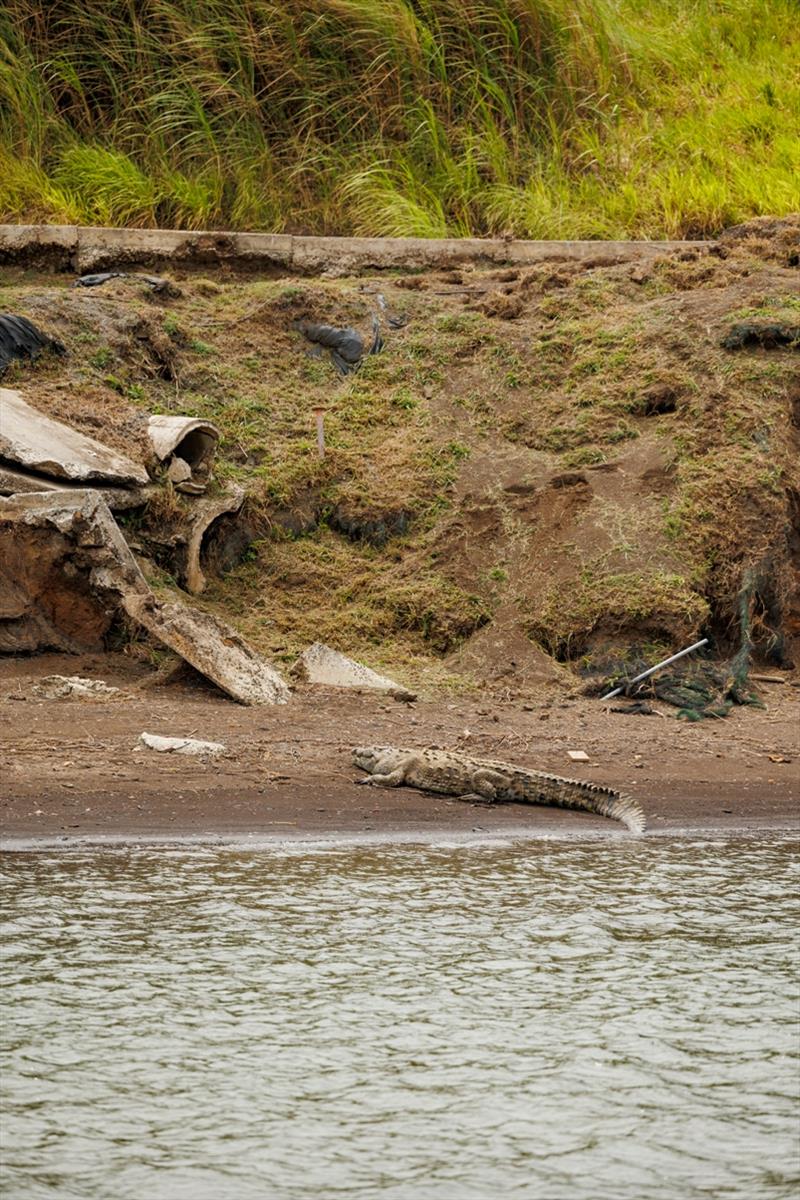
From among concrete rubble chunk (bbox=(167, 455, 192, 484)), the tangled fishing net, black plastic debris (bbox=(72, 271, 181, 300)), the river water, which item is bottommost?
the river water

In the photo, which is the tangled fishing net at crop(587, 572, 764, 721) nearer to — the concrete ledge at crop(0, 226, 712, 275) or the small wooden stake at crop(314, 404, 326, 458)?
the small wooden stake at crop(314, 404, 326, 458)

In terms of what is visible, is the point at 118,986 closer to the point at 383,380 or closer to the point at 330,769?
the point at 330,769

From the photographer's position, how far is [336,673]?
8.80m

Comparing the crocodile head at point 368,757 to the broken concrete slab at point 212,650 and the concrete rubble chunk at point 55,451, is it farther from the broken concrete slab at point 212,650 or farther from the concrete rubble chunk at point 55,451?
the concrete rubble chunk at point 55,451

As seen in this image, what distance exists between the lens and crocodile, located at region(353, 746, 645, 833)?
7227 mm

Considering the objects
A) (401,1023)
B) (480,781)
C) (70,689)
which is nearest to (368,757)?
(480,781)

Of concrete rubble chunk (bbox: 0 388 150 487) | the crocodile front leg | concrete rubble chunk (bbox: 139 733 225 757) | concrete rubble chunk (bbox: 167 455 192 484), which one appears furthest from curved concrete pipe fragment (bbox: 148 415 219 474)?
the crocodile front leg

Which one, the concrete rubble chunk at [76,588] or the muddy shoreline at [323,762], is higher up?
the concrete rubble chunk at [76,588]

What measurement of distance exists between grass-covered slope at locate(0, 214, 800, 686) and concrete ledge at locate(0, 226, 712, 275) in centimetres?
30

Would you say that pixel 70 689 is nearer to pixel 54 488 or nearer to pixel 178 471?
pixel 54 488

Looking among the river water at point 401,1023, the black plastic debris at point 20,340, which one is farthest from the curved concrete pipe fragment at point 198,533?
the river water at point 401,1023

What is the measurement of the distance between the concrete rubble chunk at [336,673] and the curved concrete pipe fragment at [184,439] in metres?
1.71

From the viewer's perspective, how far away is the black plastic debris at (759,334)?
34.5 feet

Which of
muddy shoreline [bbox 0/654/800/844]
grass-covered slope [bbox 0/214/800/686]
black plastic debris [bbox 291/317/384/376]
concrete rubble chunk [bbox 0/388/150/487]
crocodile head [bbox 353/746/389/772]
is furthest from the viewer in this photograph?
black plastic debris [bbox 291/317/384/376]
